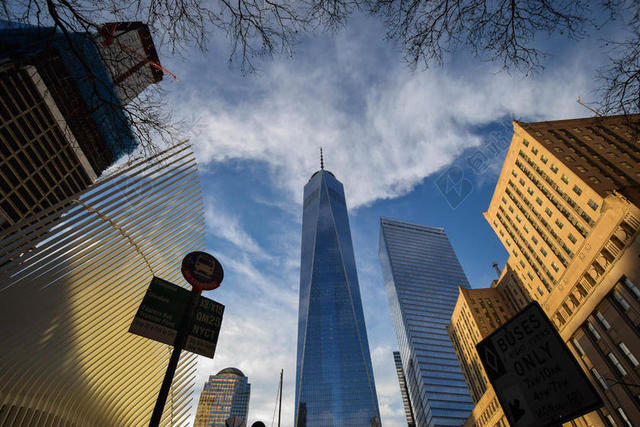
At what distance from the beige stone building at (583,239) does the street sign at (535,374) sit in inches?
245

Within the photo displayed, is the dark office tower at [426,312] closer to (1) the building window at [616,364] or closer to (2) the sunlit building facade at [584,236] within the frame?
(2) the sunlit building facade at [584,236]

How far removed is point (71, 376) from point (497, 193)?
7024 centimetres

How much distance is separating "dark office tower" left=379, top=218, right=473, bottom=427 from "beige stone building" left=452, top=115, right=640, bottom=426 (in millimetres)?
61502

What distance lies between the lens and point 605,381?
2908 cm

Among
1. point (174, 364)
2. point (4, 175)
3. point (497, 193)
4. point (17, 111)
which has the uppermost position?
point (497, 193)

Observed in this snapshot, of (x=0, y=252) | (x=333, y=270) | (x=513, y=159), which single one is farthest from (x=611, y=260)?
(x=333, y=270)

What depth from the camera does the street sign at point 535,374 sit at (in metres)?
3.09

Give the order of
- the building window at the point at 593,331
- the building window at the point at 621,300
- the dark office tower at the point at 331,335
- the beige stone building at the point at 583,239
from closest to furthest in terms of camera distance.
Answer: the building window at the point at 621,300 < the beige stone building at the point at 583,239 < the building window at the point at 593,331 < the dark office tower at the point at 331,335

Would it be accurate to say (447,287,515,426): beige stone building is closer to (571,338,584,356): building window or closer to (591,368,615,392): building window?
(571,338,584,356): building window

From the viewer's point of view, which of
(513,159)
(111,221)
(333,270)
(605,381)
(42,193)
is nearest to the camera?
(111,221)

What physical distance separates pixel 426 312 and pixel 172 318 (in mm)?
147547

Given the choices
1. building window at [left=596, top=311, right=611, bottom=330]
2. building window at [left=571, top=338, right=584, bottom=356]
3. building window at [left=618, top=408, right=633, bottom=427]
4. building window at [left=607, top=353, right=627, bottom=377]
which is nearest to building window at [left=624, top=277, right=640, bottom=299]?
building window at [left=596, top=311, right=611, bottom=330]

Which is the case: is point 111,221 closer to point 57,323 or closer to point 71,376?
point 57,323

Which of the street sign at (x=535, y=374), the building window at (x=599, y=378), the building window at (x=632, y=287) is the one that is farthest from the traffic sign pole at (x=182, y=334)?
the building window at (x=599, y=378)
